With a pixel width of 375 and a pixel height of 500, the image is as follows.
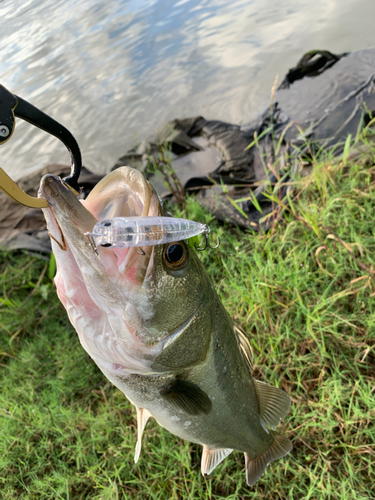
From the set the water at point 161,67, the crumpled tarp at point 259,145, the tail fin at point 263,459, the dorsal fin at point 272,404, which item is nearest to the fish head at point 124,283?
the dorsal fin at point 272,404

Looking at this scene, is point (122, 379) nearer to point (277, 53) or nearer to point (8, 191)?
point (8, 191)

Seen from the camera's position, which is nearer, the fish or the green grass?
the fish

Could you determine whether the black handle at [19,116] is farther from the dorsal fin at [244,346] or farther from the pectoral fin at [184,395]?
the dorsal fin at [244,346]

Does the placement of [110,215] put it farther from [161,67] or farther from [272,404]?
[161,67]

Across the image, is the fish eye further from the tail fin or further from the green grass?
the green grass

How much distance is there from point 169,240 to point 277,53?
301 inches

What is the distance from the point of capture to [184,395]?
139cm

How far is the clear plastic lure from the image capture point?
89 cm

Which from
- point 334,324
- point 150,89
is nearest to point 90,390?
point 334,324

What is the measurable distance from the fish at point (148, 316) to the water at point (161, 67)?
187 inches

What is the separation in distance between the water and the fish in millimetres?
Answer: 4751

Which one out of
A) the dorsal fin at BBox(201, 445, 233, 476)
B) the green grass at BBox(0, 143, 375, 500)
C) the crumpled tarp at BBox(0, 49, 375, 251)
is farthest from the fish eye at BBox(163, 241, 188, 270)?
the crumpled tarp at BBox(0, 49, 375, 251)

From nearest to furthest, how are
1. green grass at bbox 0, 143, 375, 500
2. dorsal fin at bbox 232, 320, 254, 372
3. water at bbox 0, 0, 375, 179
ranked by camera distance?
dorsal fin at bbox 232, 320, 254, 372
green grass at bbox 0, 143, 375, 500
water at bbox 0, 0, 375, 179

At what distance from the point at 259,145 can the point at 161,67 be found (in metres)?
4.83
